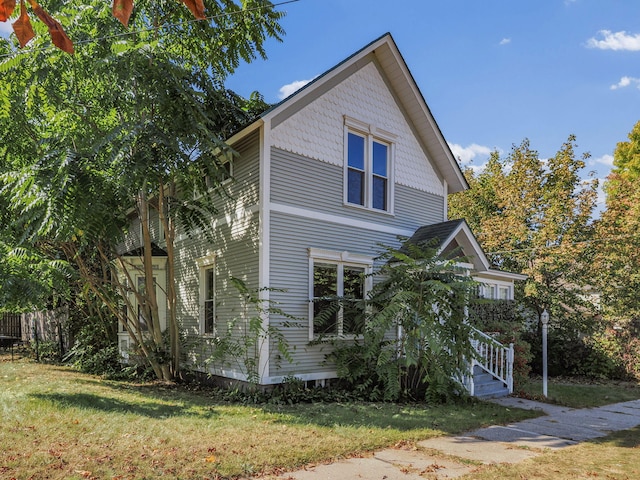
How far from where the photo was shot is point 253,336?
9742 millimetres

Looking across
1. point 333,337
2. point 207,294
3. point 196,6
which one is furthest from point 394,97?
point 196,6

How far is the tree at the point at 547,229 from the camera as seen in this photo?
17.0m

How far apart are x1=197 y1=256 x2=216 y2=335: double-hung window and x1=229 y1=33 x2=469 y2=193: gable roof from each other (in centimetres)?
324

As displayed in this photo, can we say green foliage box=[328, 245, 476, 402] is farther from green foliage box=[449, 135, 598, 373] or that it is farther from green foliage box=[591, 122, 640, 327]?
green foliage box=[449, 135, 598, 373]

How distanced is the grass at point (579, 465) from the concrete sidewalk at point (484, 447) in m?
0.20

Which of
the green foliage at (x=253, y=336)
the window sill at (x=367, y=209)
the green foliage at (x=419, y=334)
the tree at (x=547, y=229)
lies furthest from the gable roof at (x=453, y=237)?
the tree at (x=547, y=229)

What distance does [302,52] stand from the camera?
1206 centimetres

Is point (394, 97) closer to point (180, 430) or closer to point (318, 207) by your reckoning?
point (318, 207)

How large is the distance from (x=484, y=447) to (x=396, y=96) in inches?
367

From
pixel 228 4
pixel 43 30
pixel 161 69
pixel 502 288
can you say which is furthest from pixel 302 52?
pixel 502 288

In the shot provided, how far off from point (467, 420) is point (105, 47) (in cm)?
950

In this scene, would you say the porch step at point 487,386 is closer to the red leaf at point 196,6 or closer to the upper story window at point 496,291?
the upper story window at point 496,291

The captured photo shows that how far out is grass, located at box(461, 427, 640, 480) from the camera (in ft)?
17.9

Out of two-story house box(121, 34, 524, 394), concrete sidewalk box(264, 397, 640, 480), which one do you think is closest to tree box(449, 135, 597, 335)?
two-story house box(121, 34, 524, 394)
